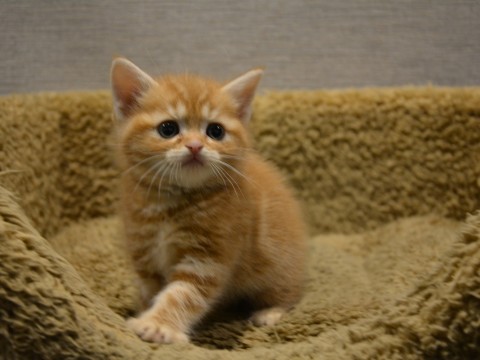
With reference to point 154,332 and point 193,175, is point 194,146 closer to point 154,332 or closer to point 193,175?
point 193,175

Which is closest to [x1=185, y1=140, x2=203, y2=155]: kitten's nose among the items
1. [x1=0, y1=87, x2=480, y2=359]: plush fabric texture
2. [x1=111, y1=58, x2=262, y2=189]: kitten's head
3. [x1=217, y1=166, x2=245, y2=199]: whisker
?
[x1=111, y1=58, x2=262, y2=189]: kitten's head

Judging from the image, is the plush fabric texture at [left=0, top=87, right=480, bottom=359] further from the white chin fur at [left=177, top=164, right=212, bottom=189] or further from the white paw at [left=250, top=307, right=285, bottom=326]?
the white chin fur at [left=177, top=164, right=212, bottom=189]

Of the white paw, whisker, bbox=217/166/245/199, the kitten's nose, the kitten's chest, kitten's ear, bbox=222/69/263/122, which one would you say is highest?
kitten's ear, bbox=222/69/263/122

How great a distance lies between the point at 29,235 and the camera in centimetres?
102

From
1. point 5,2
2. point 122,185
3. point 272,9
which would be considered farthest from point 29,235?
point 272,9

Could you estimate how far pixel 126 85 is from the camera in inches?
53.7

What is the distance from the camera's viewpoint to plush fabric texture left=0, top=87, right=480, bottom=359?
3.42 ft

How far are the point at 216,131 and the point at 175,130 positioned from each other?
104mm

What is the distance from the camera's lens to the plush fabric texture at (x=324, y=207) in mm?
1041

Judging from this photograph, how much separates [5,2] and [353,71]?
123 centimetres

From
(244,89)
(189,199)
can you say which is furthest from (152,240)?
(244,89)

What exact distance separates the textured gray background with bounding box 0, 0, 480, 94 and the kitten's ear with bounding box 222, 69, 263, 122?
71cm

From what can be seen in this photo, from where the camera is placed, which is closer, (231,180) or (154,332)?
(154,332)

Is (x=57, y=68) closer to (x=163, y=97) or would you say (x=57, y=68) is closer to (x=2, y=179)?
(x=2, y=179)
